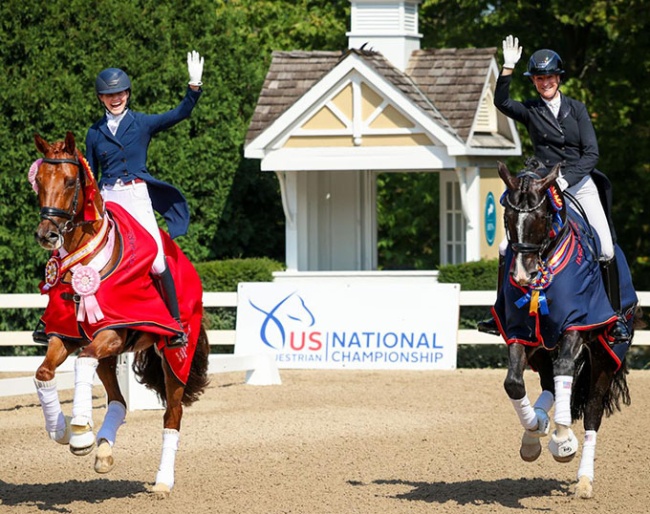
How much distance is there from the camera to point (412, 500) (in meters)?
8.37

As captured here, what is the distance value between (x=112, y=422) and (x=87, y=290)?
3.32ft

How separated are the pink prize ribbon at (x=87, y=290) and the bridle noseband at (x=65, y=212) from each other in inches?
11.3

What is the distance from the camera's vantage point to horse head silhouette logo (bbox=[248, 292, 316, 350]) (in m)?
16.2

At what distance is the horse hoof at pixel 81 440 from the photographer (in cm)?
779

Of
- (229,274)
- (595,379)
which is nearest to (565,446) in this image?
(595,379)

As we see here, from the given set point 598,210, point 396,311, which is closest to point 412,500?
point 598,210

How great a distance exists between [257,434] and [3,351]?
840cm

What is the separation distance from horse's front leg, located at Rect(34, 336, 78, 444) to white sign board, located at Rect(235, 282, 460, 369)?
8.13m

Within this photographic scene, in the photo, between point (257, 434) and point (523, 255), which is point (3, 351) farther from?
point (523, 255)

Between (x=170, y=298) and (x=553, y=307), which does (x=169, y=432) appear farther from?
(x=553, y=307)

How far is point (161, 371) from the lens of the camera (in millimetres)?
9250

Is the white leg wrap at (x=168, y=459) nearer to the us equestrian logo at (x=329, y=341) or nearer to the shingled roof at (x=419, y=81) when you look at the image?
the us equestrian logo at (x=329, y=341)

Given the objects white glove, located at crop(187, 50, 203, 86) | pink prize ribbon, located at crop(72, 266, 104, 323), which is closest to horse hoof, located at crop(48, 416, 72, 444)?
pink prize ribbon, located at crop(72, 266, 104, 323)

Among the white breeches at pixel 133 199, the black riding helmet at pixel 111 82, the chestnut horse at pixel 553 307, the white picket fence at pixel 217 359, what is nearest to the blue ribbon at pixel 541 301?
the chestnut horse at pixel 553 307
